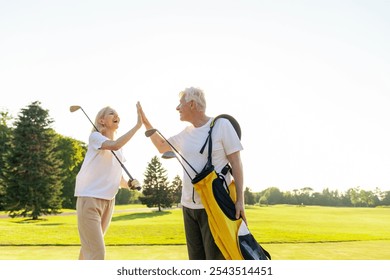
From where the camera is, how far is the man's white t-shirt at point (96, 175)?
3895 mm

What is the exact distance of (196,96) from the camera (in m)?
3.73

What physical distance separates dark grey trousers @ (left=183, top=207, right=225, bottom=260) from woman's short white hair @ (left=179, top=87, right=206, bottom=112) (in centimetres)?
86

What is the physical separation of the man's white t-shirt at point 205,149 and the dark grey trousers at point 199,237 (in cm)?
8

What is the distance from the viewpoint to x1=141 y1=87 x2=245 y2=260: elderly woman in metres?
3.58

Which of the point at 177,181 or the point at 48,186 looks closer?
the point at 48,186

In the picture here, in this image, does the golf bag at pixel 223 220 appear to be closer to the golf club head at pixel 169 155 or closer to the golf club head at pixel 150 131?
the golf club head at pixel 169 155

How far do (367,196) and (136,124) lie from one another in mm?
27742

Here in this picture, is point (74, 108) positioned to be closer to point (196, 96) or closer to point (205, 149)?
point (196, 96)

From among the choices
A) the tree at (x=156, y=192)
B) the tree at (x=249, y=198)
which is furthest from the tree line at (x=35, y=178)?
the tree at (x=156, y=192)

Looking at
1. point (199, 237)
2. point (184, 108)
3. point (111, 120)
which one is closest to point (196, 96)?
point (184, 108)
